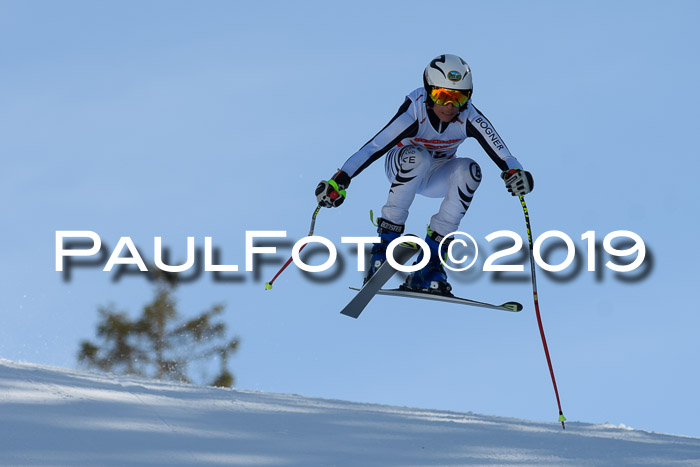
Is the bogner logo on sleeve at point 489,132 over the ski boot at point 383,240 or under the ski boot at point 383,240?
over

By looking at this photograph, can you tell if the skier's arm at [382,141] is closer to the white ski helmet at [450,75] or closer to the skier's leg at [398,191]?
the skier's leg at [398,191]

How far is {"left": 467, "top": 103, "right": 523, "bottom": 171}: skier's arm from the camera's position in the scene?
8164 millimetres

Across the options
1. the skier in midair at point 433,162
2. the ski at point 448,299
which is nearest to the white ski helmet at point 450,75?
the skier in midair at point 433,162

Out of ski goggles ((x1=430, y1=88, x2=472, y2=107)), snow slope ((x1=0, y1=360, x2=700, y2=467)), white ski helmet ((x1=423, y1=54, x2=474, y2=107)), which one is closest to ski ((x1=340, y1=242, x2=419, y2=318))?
snow slope ((x1=0, y1=360, x2=700, y2=467))

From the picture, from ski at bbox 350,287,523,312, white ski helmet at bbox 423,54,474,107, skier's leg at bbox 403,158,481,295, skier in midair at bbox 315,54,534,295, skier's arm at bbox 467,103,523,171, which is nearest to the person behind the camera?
white ski helmet at bbox 423,54,474,107

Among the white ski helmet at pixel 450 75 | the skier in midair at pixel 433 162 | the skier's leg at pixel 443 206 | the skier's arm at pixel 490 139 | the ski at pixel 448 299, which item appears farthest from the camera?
the skier's leg at pixel 443 206

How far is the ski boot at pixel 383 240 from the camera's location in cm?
845

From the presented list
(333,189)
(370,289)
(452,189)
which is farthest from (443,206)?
(333,189)

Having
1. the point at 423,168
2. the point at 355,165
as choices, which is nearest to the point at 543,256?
the point at 423,168

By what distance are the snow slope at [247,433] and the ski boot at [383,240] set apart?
1331 millimetres

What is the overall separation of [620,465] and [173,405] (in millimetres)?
3240

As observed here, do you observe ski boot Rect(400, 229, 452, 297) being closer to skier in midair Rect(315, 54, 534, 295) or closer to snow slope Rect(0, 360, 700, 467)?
skier in midair Rect(315, 54, 534, 295)

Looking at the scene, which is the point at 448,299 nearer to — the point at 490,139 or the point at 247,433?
the point at 490,139

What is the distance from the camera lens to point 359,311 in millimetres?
8391
